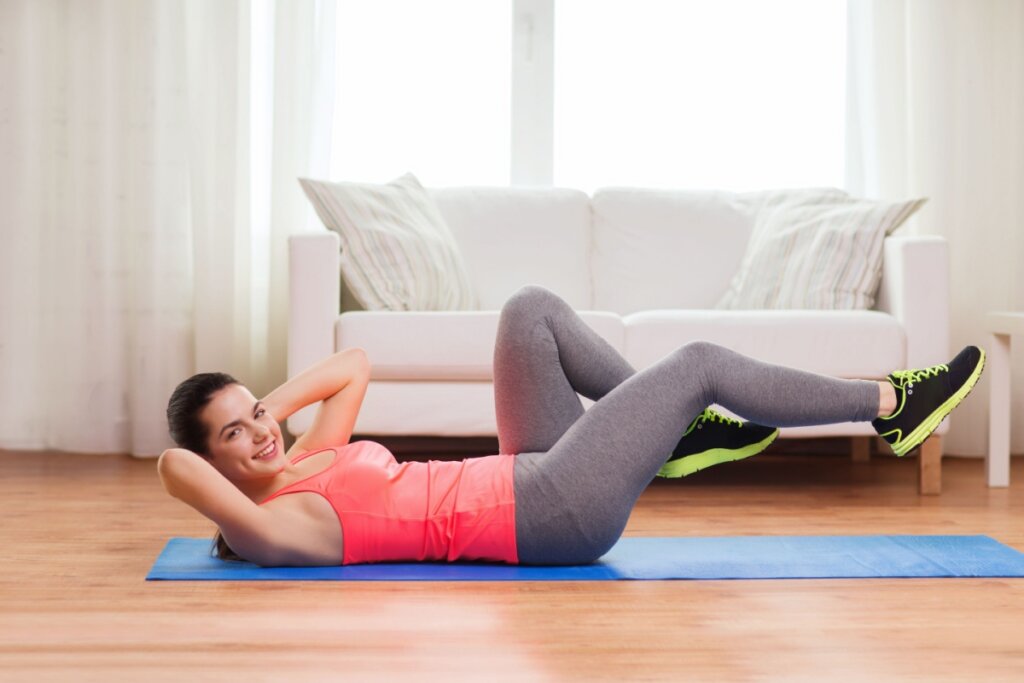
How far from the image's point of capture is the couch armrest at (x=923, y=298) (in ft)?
10.2

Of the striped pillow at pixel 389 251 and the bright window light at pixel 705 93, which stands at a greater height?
the bright window light at pixel 705 93

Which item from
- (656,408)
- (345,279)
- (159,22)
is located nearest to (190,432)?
(656,408)

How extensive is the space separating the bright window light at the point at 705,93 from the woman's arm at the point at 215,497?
2.64 meters

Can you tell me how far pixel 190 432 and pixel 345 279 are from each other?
151 centimetres

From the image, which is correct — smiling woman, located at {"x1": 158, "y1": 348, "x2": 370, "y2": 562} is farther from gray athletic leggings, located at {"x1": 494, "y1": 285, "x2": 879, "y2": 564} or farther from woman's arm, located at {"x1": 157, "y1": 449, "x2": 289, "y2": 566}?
gray athletic leggings, located at {"x1": 494, "y1": 285, "x2": 879, "y2": 564}

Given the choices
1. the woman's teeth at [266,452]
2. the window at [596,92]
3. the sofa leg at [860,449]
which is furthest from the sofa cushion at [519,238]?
the woman's teeth at [266,452]

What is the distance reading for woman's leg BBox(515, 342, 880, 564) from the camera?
198cm

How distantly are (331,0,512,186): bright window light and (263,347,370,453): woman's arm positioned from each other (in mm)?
2057

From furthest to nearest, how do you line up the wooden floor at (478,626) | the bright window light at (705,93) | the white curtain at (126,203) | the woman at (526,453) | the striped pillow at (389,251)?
the bright window light at (705,93) → the white curtain at (126,203) → the striped pillow at (389,251) → the woman at (526,453) → the wooden floor at (478,626)

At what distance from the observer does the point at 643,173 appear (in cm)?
427

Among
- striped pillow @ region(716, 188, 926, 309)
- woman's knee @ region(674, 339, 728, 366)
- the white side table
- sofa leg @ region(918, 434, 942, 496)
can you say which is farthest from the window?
woman's knee @ region(674, 339, 728, 366)

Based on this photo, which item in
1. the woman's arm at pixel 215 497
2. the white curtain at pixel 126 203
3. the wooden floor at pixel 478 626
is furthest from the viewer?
the white curtain at pixel 126 203

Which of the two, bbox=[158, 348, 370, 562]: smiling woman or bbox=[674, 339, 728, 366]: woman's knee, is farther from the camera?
bbox=[674, 339, 728, 366]: woman's knee

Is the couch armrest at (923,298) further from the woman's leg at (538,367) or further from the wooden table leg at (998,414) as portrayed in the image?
the woman's leg at (538,367)
